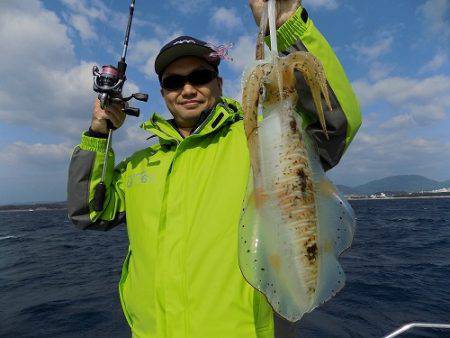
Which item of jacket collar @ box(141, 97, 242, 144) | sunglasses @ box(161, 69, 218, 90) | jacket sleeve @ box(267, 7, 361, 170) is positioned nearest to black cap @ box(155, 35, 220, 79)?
sunglasses @ box(161, 69, 218, 90)

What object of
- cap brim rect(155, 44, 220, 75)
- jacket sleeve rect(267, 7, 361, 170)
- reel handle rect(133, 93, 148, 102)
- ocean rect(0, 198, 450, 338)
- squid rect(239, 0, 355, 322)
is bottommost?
ocean rect(0, 198, 450, 338)

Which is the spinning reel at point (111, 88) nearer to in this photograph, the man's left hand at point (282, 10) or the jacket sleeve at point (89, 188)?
the jacket sleeve at point (89, 188)

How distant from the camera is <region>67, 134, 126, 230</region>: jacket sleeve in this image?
12.8 feet

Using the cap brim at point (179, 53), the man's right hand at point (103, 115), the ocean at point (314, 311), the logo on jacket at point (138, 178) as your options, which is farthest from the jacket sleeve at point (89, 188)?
the ocean at point (314, 311)

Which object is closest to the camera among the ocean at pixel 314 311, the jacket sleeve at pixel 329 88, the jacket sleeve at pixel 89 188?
the jacket sleeve at pixel 329 88

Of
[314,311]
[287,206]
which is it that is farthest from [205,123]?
[314,311]

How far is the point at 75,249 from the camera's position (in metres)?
25.9

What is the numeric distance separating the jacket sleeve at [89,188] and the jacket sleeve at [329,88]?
7.57 feet

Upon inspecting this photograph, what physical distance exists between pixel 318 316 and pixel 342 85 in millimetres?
8671

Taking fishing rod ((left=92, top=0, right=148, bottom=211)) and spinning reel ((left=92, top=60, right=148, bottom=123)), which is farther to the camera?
spinning reel ((left=92, top=60, right=148, bottom=123))

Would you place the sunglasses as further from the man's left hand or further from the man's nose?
the man's left hand

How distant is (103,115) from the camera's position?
4043 millimetres

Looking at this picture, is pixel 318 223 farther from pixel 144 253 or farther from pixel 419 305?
pixel 419 305

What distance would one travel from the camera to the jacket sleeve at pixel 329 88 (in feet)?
8.64
